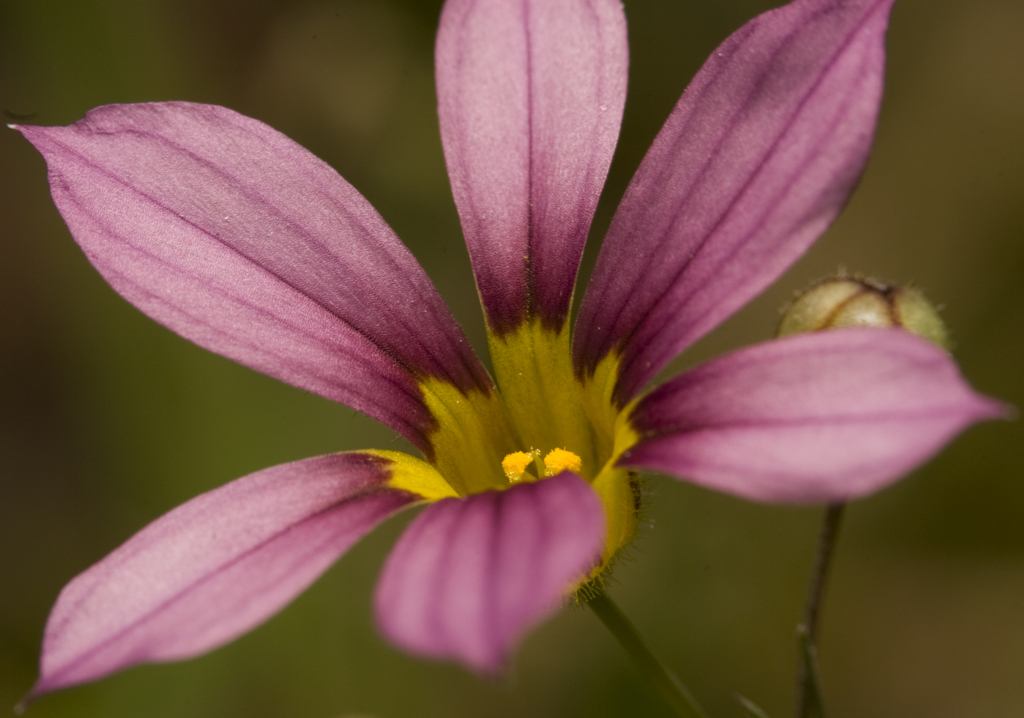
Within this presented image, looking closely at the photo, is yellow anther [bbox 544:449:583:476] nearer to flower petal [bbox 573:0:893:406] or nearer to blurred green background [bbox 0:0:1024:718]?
flower petal [bbox 573:0:893:406]

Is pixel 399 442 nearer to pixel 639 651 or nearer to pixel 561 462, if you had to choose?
pixel 561 462

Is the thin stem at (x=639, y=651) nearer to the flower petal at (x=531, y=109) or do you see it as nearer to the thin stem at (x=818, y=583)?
the thin stem at (x=818, y=583)

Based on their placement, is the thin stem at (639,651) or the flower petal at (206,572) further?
the thin stem at (639,651)

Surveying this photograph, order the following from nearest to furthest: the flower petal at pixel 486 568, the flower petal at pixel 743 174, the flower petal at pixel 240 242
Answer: the flower petal at pixel 486 568 → the flower petal at pixel 743 174 → the flower petal at pixel 240 242

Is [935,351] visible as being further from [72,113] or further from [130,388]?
[72,113]

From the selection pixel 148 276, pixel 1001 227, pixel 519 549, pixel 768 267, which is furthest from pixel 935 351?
pixel 1001 227

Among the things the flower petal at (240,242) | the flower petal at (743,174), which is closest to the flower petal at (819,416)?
the flower petal at (743,174)

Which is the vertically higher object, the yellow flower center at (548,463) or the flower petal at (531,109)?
the flower petal at (531,109)
